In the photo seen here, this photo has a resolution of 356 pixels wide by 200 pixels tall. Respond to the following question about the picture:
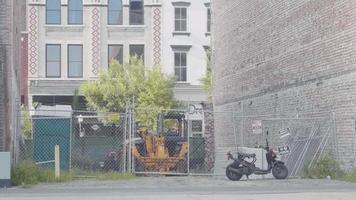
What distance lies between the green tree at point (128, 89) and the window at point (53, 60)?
303cm

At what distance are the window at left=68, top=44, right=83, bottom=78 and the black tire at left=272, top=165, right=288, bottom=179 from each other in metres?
27.6

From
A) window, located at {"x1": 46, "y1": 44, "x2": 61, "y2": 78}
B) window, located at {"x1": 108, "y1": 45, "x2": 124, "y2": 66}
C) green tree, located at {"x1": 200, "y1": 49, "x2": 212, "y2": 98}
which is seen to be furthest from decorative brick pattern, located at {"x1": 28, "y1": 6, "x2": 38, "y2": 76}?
green tree, located at {"x1": 200, "y1": 49, "x2": 212, "y2": 98}

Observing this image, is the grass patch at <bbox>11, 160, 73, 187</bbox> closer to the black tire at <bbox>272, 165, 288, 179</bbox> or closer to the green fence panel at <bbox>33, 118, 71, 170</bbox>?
the green fence panel at <bbox>33, 118, 71, 170</bbox>

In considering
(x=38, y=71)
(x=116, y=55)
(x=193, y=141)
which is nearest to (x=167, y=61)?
(x=116, y=55)

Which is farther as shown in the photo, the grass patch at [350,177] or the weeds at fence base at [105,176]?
the weeds at fence base at [105,176]

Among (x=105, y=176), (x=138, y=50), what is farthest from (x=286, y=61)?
(x=138, y=50)

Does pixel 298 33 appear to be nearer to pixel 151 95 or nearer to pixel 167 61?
pixel 151 95

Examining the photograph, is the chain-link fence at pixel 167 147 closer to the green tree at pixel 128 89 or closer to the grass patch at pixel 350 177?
the grass patch at pixel 350 177

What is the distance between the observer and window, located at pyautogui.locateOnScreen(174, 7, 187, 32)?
155ft

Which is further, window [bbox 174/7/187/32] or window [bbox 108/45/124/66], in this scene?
window [bbox 174/7/187/32]

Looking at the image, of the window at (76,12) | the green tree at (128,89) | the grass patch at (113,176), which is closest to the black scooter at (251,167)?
the grass patch at (113,176)

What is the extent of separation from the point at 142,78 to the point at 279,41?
759 inches

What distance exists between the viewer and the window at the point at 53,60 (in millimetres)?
46500

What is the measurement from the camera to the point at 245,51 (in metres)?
29.7
